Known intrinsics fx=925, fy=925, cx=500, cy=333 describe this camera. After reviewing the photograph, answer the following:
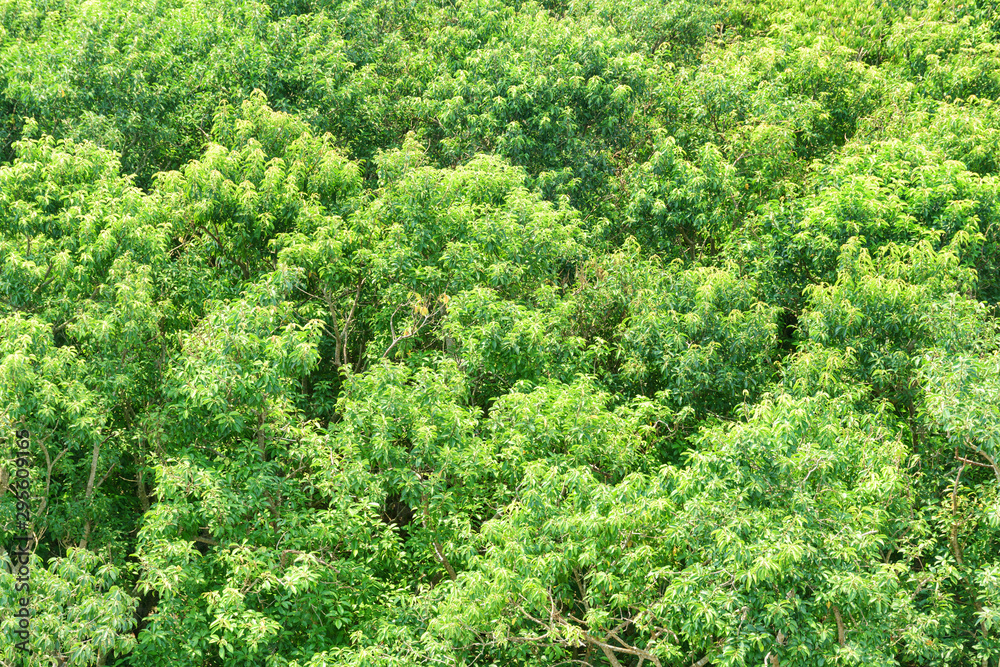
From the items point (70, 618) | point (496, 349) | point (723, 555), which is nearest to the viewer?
point (723, 555)

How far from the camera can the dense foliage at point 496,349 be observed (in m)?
9.27

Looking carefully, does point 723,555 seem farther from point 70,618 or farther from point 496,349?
point 70,618

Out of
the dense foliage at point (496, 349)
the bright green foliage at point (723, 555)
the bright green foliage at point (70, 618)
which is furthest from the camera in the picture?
the dense foliage at point (496, 349)

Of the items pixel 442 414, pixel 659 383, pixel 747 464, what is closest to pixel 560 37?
pixel 659 383

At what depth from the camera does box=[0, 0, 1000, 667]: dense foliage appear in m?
9.27

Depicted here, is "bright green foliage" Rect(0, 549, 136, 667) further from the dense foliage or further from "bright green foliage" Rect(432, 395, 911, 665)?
"bright green foliage" Rect(432, 395, 911, 665)

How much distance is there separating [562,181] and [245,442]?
29.0 feet

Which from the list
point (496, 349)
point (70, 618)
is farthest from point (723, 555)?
point (70, 618)

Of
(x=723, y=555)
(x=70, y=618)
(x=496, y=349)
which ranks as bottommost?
(x=70, y=618)

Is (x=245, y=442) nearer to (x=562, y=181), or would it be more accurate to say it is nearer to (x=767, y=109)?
(x=562, y=181)

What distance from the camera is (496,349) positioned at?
12.9 meters

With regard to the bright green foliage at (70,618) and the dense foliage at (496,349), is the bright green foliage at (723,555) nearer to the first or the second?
the dense foliage at (496,349)

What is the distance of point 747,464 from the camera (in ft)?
30.4

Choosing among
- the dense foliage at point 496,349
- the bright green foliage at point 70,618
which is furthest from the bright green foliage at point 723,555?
the bright green foliage at point 70,618
